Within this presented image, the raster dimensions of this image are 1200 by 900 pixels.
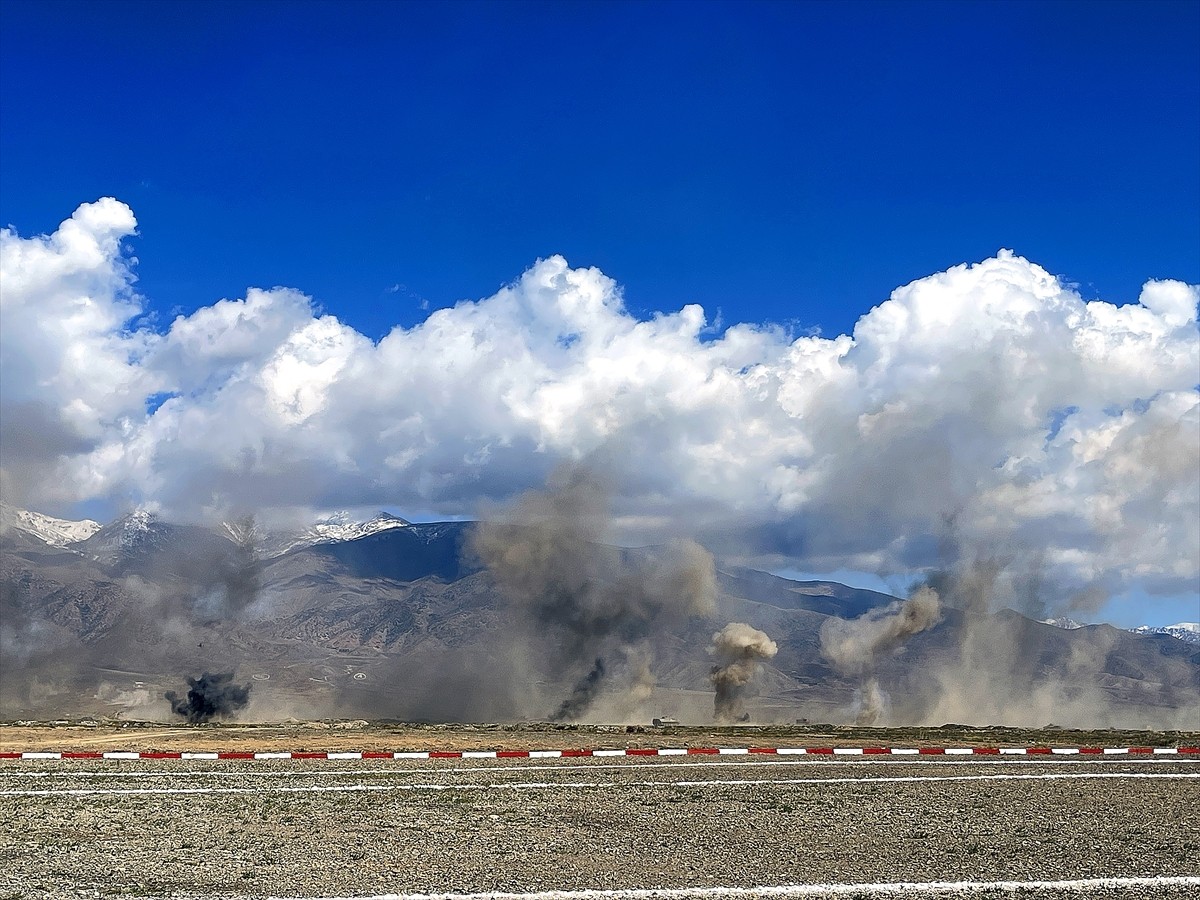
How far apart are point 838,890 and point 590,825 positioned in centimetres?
908

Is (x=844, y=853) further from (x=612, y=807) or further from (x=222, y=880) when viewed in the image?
(x=222, y=880)

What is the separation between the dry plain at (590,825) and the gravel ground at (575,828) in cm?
10

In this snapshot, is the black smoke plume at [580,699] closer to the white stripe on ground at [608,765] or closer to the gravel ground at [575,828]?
the white stripe on ground at [608,765]

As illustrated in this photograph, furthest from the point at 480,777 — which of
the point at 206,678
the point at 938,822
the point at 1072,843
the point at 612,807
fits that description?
the point at 206,678

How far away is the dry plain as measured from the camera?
24359mm

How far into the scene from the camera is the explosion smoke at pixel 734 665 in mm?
163250

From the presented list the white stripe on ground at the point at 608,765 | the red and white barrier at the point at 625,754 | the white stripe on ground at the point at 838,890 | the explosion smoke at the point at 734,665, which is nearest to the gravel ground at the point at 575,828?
the white stripe on ground at the point at 608,765

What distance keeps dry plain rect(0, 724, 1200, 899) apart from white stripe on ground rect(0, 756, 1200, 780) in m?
0.13

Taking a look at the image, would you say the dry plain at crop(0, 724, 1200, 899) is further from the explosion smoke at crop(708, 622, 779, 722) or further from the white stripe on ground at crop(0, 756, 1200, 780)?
the explosion smoke at crop(708, 622, 779, 722)

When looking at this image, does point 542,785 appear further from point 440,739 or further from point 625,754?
point 440,739

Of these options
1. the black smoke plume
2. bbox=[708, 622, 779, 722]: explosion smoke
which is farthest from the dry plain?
the black smoke plume

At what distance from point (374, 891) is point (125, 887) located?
16.3 ft

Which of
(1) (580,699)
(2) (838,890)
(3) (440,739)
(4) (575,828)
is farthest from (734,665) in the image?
(2) (838,890)

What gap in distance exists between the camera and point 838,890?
23.1m
